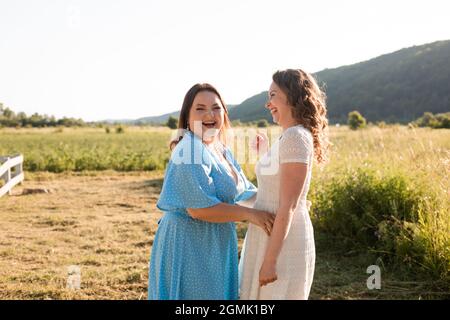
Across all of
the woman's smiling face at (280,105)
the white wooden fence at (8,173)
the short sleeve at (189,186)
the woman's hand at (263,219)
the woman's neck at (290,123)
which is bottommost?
the white wooden fence at (8,173)

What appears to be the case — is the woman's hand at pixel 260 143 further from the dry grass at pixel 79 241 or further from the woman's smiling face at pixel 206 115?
the dry grass at pixel 79 241

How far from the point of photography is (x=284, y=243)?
2324 millimetres

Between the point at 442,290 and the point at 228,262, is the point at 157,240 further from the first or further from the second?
the point at 442,290

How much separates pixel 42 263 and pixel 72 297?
4.94ft

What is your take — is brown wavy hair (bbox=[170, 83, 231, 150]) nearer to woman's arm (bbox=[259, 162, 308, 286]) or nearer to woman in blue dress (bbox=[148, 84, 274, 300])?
woman in blue dress (bbox=[148, 84, 274, 300])

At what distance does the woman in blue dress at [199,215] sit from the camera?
2.29m

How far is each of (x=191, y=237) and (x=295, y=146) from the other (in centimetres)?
67

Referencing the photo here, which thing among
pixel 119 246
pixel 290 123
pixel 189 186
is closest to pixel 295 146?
pixel 290 123

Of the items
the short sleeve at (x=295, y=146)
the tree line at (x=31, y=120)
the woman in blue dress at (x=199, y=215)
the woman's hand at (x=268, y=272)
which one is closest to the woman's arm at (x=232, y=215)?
the woman in blue dress at (x=199, y=215)

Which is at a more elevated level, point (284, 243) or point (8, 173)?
point (284, 243)

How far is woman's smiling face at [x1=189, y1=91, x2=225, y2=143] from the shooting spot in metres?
2.47

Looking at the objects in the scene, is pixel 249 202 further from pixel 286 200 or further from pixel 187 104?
pixel 187 104

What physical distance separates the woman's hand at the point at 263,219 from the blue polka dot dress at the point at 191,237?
0.18 meters

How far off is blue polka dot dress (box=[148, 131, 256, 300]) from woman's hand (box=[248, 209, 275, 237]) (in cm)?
18
